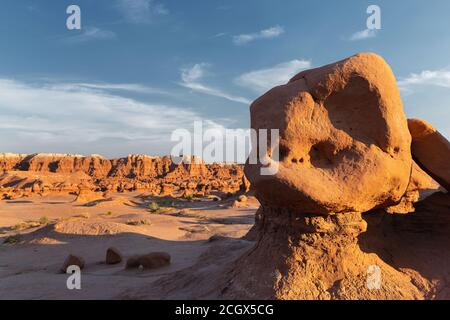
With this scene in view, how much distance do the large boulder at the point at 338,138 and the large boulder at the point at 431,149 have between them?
58cm

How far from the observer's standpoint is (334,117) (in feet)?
12.9

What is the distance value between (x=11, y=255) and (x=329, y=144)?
337 inches

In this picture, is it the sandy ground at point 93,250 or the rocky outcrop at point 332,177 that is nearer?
the rocky outcrop at point 332,177

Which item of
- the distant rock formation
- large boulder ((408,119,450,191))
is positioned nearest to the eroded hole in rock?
large boulder ((408,119,450,191))

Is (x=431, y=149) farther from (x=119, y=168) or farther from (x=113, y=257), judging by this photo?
(x=119, y=168)

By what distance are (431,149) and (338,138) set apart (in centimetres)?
167

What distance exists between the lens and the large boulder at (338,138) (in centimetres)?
358

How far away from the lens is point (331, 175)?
11.9ft

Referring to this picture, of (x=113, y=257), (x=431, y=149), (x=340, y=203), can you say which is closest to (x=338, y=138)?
(x=340, y=203)

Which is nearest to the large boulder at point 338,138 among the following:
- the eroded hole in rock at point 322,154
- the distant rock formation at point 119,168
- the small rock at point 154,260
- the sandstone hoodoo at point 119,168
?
the eroded hole in rock at point 322,154

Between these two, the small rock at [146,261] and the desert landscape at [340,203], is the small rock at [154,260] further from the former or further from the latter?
the desert landscape at [340,203]

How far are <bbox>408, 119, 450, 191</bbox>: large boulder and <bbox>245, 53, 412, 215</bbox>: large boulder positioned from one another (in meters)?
0.58
